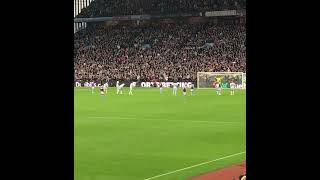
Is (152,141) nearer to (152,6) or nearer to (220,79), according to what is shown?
(220,79)

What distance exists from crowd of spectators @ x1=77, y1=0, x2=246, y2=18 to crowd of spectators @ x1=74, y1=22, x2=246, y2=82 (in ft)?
6.52

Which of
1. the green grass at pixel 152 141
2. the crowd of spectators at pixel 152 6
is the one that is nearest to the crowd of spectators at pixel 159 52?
the crowd of spectators at pixel 152 6

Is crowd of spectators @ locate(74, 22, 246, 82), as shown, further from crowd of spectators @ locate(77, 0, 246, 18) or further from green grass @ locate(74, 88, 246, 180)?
green grass @ locate(74, 88, 246, 180)

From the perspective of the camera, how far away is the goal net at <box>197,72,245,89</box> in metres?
49.5

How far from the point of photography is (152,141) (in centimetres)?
Answer: 1588

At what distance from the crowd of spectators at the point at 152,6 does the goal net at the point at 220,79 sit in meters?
13.3

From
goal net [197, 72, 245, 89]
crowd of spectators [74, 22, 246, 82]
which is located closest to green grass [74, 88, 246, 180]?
goal net [197, 72, 245, 89]

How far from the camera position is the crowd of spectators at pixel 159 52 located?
2250 inches

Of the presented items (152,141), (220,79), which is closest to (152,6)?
(220,79)

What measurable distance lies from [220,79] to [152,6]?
20973 millimetres
